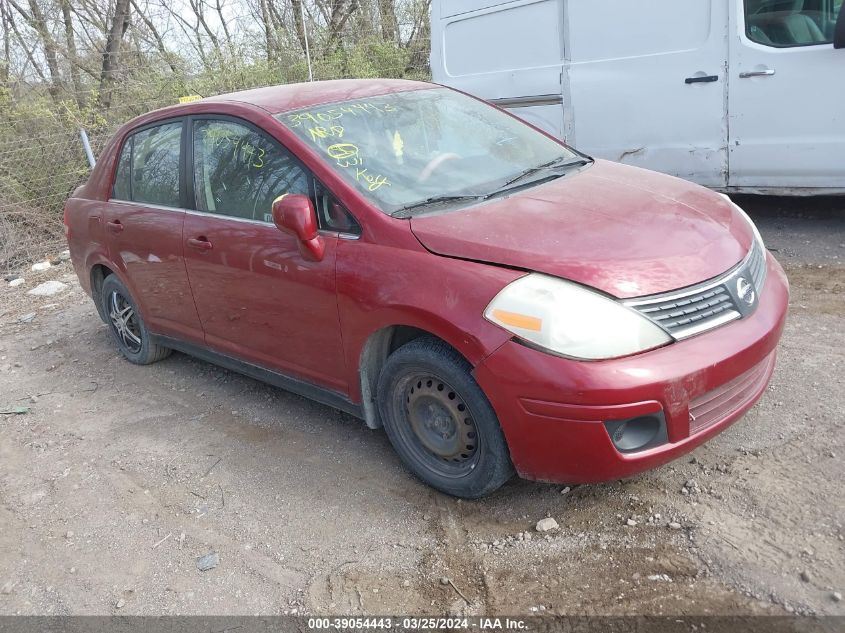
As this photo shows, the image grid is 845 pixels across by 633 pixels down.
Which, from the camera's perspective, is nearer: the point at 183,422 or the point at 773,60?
the point at 183,422

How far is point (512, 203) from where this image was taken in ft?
10.6

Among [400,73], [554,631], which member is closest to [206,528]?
[554,631]

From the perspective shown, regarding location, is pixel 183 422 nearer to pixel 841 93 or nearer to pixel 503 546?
pixel 503 546

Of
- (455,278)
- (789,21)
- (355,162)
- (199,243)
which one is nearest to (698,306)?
(455,278)

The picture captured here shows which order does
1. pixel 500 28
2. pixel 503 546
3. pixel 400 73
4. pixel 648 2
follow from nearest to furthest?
pixel 503 546 → pixel 648 2 → pixel 500 28 → pixel 400 73

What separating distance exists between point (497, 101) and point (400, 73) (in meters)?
5.57

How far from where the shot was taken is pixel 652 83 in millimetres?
6000

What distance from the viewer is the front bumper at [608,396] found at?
2543mm

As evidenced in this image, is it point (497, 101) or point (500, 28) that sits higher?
point (500, 28)

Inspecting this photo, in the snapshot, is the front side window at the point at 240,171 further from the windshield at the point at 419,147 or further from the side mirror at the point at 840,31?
the side mirror at the point at 840,31

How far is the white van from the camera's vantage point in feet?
17.5

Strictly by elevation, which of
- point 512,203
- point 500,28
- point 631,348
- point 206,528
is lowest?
point 206,528

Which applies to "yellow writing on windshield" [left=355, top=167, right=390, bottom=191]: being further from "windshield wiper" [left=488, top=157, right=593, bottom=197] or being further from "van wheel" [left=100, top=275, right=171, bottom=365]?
"van wheel" [left=100, top=275, right=171, bottom=365]

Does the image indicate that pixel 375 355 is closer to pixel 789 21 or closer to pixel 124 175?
pixel 124 175
